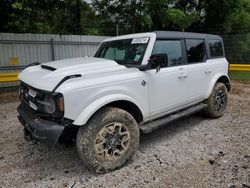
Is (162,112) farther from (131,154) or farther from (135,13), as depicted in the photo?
(135,13)

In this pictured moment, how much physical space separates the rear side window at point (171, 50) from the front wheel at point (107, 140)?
1.21m

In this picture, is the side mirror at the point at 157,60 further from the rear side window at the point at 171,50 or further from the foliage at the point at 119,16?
the foliage at the point at 119,16

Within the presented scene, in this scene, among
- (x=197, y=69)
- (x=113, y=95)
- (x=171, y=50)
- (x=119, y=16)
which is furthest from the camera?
(x=119, y=16)

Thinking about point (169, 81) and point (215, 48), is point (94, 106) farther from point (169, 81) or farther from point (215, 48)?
point (215, 48)

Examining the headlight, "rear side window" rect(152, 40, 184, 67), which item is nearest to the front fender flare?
the headlight

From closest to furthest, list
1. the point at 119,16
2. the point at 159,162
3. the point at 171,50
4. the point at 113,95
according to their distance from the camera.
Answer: the point at 113,95, the point at 159,162, the point at 171,50, the point at 119,16

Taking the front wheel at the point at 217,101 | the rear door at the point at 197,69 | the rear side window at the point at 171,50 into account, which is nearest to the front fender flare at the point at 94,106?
the rear side window at the point at 171,50

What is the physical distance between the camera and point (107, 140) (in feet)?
9.50

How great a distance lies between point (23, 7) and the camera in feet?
26.8

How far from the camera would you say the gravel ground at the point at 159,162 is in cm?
272

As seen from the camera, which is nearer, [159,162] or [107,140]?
[107,140]

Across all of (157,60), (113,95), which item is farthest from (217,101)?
(113,95)

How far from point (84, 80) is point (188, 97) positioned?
215 centimetres

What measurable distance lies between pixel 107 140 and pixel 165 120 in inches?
45.9
